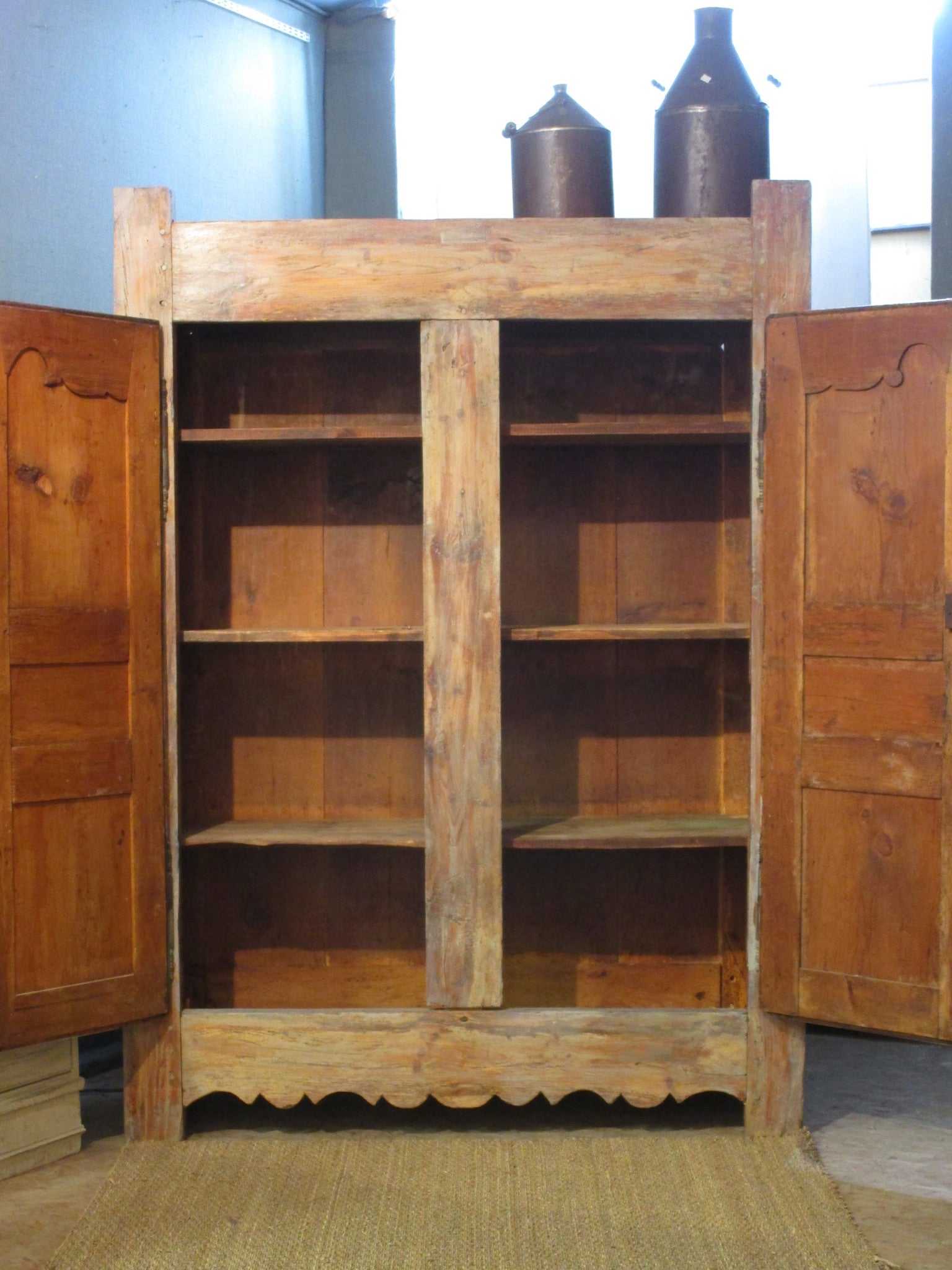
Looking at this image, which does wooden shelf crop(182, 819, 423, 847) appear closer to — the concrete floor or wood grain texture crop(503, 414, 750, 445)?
the concrete floor

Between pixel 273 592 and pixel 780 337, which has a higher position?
pixel 780 337

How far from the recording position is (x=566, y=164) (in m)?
2.99

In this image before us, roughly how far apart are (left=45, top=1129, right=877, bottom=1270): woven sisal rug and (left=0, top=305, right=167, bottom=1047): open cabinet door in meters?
0.41

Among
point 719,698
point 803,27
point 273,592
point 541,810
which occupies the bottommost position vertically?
point 541,810

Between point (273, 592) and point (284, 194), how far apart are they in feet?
5.08

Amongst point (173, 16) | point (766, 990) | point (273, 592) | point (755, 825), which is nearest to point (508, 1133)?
point (766, 990)

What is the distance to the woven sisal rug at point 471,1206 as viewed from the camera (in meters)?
2.34

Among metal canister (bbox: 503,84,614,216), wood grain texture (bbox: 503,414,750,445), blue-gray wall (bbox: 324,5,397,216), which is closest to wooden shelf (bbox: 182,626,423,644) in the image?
wood grain texture (bbox: 503,414,750,445)

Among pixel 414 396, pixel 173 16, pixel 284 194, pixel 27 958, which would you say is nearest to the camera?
pixel 27 958

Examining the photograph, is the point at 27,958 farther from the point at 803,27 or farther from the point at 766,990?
the point at 803,27

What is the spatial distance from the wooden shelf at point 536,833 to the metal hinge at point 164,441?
76 centimetres

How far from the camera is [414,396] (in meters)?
3.28

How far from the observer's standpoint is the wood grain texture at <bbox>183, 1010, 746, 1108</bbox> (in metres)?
2.87

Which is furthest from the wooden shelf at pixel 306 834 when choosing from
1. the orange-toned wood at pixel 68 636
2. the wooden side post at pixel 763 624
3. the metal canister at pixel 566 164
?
the metal canister at pixel 566 164
